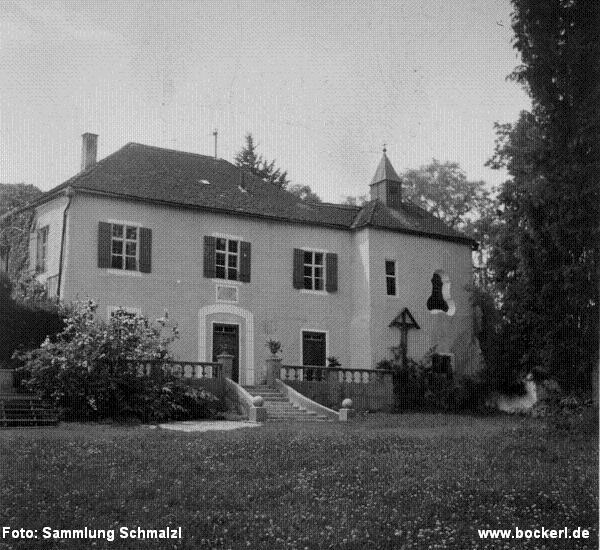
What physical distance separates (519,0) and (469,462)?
717 cm

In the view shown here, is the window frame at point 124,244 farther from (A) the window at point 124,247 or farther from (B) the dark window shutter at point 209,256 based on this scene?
(B) the dark window shutter at point 209,256

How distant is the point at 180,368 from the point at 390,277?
9798mm

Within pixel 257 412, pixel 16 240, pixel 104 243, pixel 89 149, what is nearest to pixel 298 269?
pixel 104 243

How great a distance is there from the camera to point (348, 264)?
30.7 meters

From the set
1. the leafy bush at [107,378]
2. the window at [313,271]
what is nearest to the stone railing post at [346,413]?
the leafy bush at [107,378]

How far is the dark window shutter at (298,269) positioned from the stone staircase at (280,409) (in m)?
4.83

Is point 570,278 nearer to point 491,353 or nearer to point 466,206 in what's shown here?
point 491,353

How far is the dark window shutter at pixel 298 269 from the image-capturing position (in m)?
29.2

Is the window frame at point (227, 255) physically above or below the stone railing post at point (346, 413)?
above

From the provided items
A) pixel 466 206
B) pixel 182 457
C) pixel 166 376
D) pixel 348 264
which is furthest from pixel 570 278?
pixel 466 206

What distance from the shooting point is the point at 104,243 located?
1011 inches

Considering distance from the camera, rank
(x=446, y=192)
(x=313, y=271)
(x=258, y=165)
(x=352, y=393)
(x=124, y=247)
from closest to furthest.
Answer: (x=124, y=247) < (x=352, y=393) < (x=313, y=271) < (x=446, y=192) < (x=258, y=165)

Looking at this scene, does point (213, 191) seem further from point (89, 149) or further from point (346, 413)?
point (346, 413)

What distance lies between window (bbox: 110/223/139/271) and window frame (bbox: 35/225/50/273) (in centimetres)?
240
